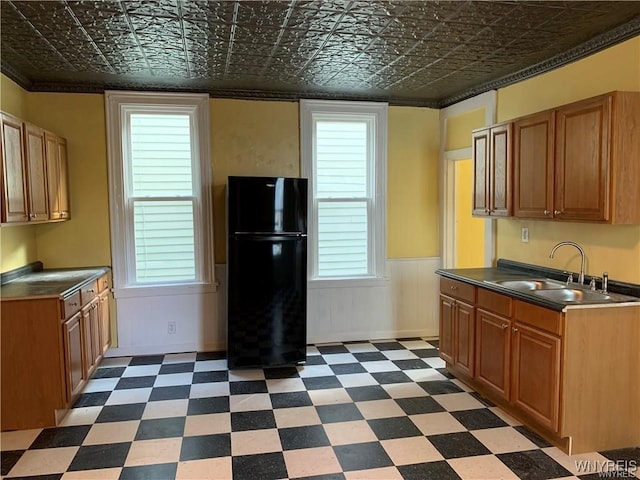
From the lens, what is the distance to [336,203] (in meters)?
4.93

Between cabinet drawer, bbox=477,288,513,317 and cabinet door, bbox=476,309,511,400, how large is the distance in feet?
0.13

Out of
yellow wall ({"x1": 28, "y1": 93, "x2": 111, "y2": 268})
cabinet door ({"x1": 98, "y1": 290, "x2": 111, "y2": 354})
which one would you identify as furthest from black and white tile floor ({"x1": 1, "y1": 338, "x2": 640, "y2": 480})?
yellow wall ({"x1": 28, "y1": 93, "x2": 111, "y2": 268})

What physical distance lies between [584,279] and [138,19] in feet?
10.4

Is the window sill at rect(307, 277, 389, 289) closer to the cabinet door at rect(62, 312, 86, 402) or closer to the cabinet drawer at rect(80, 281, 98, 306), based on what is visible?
the cabinet drawer at rect(80, 281, 98, 306)

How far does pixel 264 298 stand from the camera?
4195mm

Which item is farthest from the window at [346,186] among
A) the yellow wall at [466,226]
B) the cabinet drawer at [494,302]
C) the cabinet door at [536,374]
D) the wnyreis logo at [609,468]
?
the wnyreis logo at [609,468]

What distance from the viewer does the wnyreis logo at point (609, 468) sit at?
257 cm

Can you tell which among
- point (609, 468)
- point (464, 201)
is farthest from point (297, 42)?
point (609, 468)

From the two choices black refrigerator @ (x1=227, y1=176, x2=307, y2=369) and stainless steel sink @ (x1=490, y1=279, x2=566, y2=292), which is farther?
black refrigerator @ (x1=227, y1=176, x2=307, y2=369)

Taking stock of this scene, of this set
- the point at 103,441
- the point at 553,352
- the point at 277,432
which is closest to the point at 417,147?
the point at 553,352

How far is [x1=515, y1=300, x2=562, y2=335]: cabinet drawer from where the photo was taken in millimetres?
2748

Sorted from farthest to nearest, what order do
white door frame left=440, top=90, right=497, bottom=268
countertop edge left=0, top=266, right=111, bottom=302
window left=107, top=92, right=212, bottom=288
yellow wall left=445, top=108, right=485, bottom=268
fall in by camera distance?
1. white door frame left=440, top=90, right=497, bottom=268
2. yellow wall left=445, top=108, right=485, bottom=268
3. window left=107, top=92, right=212, bottom=288
4. countertop edge left=0, top=266, right=111, bottom=302

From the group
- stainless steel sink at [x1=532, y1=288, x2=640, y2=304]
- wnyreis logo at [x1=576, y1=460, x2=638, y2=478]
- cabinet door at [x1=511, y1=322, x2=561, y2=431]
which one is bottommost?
wnyreis logo at [x1=576, y1=460, x2=638, y2=478]

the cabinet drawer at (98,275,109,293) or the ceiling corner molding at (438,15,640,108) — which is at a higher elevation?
the ceiling corner molding at (438,15,640,108)
